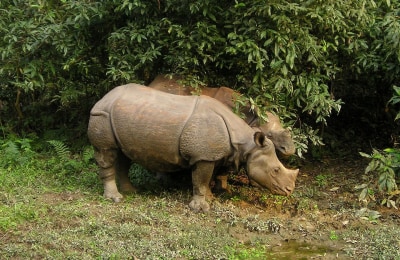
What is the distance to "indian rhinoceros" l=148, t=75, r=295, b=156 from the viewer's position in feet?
24.0

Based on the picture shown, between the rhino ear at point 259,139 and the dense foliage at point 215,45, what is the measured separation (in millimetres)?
603

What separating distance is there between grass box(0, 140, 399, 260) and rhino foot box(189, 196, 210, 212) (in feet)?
0.28

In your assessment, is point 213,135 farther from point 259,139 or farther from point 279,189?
point 279,189

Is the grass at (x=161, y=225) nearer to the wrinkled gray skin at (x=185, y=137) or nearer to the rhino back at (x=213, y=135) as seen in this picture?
the wrinkled gray skin at (x=185, y=137)

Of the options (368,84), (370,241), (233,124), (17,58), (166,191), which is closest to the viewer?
(370,241)

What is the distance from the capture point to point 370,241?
624cm

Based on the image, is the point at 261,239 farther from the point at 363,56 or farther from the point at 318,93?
the point at 363,56

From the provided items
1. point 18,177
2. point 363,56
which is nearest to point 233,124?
point 363,56

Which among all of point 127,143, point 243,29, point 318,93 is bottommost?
point 127,143

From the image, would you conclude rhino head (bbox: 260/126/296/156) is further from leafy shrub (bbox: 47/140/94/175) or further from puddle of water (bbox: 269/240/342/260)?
leafy shrub (bbox: 47/140/94/175)

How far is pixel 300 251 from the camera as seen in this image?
6.23m

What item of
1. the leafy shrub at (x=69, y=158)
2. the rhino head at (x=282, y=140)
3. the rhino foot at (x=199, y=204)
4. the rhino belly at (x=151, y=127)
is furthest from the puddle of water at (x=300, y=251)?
the leafy shrub at (x=69, y=158)

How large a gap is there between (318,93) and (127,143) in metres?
2.55

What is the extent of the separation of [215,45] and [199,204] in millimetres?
2068
